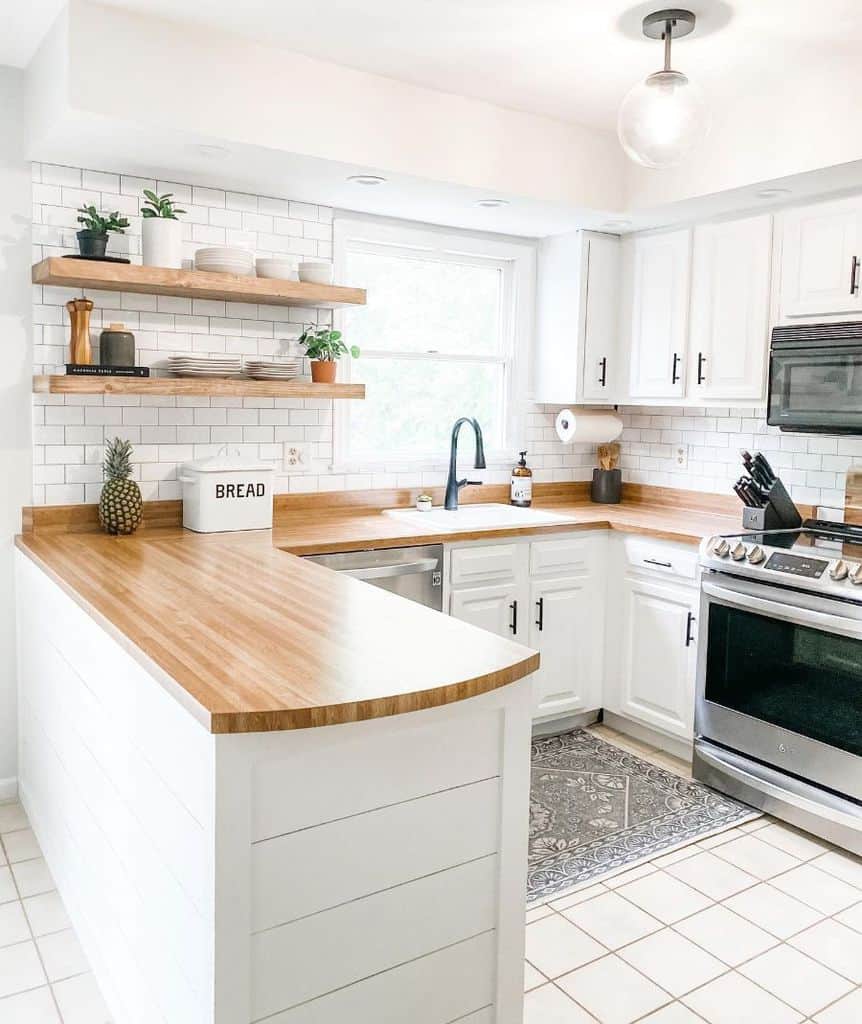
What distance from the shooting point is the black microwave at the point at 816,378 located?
3.17m

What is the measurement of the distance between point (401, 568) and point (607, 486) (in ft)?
5.08

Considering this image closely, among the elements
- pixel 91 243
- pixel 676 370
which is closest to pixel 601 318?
pixel 676 370

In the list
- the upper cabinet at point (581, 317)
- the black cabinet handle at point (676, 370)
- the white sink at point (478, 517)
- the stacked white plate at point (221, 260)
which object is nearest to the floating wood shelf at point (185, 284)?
the stacked white plate at point (221, 260)

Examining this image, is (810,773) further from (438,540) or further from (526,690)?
(526,690)

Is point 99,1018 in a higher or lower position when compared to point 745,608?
lower

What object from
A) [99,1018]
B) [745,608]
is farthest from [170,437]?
[745,608]

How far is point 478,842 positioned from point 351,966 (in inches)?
12.6

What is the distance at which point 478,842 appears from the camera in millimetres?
1760

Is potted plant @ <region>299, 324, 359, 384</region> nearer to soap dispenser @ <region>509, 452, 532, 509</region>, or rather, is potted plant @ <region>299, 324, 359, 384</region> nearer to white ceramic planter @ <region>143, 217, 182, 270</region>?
white ceramic planter @ <region>143, 217, 182, 270</region>

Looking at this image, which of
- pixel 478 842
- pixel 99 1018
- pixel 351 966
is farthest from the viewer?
pixel 99 1018

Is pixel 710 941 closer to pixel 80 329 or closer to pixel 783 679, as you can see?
pixel 783 679

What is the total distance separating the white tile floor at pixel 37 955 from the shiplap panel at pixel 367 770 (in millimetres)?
1057

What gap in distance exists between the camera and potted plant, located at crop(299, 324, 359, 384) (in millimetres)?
3562

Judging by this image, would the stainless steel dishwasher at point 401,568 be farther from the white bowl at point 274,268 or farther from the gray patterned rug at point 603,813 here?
the white bowl at point 274,268
